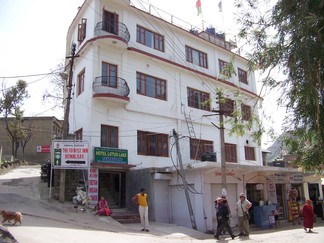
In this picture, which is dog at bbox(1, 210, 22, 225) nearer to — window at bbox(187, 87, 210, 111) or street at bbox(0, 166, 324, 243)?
street at bbox(0, 166, 324, 243)

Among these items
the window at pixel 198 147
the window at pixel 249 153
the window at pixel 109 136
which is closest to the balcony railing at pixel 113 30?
the window at pixel 109 136

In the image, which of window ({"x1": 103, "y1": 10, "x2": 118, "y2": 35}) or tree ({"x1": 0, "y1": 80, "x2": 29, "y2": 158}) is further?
tree ({"x1": 0, "y1": 80, "x2": 29, "y2": 158})

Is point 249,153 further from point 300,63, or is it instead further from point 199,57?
point 300,63

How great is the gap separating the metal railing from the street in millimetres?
6408

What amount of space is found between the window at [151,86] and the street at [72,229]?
27.4ft

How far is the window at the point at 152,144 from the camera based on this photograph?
69.4 feet

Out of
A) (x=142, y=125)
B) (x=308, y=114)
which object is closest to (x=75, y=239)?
(x=308, y=114)

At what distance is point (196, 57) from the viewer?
26.7m

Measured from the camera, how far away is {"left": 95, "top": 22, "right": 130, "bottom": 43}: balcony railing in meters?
20.5

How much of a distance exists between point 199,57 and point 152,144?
906 cm

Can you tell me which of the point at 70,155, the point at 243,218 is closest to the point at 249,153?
the point at 243,218

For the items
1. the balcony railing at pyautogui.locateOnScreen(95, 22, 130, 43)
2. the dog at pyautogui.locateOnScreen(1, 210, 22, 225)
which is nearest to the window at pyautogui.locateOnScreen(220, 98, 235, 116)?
the dog at pyautogui.locateOnScreen(1, 210, 22, 225)

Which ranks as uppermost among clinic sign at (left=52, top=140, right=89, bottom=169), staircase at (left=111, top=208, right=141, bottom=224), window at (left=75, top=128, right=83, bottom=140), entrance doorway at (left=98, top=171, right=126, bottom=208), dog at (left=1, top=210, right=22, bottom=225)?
window at (left=75, top=128, right=83, bottom=140)

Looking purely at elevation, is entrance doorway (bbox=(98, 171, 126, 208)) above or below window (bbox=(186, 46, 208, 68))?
below
